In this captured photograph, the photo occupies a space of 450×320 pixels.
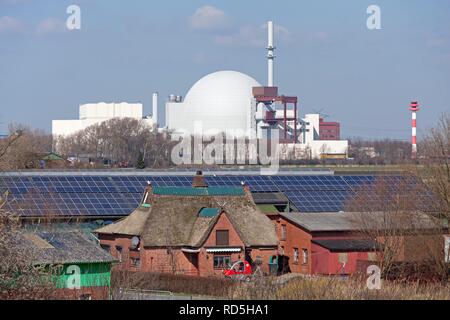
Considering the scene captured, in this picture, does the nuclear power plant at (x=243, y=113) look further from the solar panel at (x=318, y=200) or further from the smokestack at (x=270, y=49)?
the solar panel at (x=318, y=200)

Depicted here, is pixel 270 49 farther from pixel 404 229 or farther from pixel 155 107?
pixel 404 229

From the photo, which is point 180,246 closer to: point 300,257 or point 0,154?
point 300,257

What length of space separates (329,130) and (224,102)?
3644cm

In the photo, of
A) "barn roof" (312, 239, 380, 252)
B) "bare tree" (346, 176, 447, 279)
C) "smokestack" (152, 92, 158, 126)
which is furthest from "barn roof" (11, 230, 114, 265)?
"smokestack" (152, 92, 158, 126)

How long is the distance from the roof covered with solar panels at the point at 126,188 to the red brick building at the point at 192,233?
3692mm

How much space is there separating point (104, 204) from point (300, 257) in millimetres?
9613

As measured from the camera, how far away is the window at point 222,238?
131 feet

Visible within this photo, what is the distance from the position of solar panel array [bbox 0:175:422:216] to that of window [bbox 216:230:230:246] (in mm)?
6792

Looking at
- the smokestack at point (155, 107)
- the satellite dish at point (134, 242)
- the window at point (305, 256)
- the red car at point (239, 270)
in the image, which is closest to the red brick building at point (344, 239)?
the window at point (305, 256)

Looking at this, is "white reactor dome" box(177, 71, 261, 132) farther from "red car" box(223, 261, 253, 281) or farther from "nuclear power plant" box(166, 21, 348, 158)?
"red car" box(223, 261, 253, 281)

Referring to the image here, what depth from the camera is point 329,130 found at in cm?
18025

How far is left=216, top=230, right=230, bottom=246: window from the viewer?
131ft

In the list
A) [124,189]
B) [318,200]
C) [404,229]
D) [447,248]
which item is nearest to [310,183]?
[318,200]
